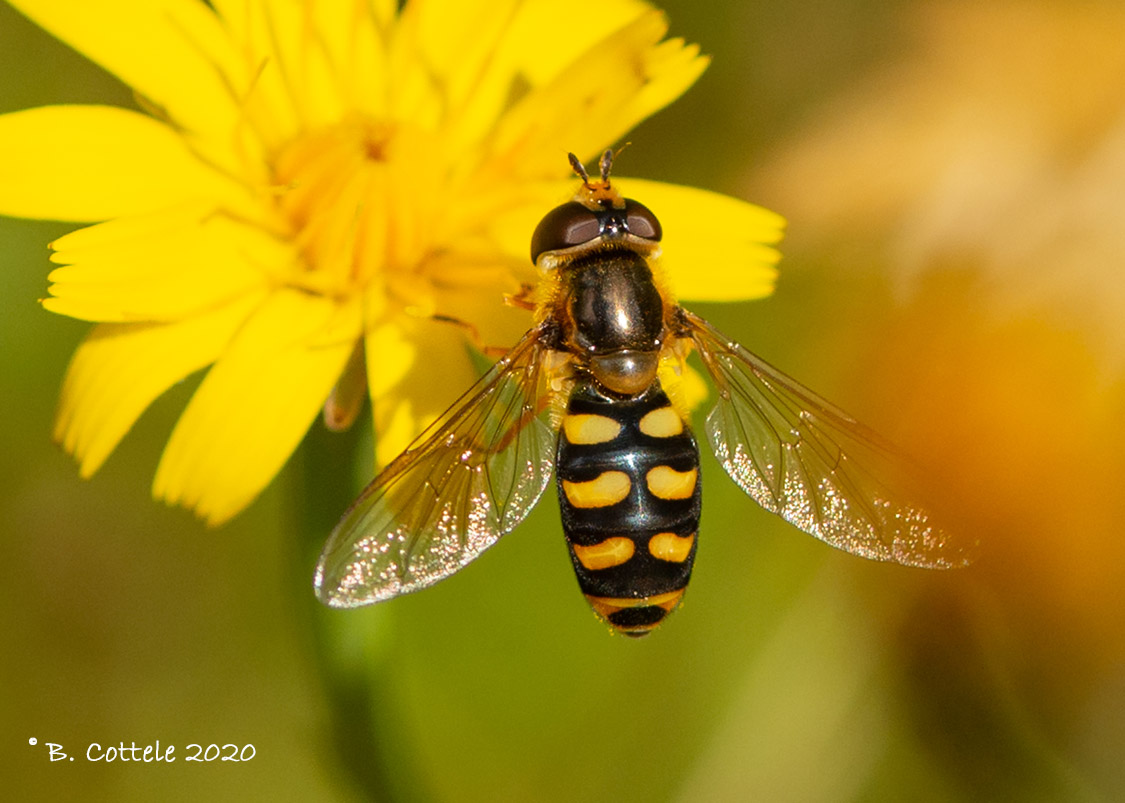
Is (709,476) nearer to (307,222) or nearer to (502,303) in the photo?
(502,303)

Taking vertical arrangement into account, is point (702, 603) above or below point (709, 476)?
below

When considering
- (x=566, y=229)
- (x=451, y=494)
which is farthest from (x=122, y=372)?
(x=566, y=229)

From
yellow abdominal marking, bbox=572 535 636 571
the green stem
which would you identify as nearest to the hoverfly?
yellow abdominal marking, bbox=572 535 636 571

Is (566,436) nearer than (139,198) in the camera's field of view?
Yes

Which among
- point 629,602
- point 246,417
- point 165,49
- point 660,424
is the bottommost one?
point 629,602

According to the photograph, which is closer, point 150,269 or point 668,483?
point 668,483

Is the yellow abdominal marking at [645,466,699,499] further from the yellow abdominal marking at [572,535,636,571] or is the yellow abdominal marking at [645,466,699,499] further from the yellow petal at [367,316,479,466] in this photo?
the yellow petal at [367,316,479,466]

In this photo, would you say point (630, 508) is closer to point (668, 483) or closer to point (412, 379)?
point (668, 483)

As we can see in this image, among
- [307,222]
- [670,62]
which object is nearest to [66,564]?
[307,222]
